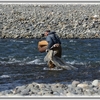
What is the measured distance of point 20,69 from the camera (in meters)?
18.2

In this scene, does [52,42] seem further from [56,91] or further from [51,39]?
[56,91]

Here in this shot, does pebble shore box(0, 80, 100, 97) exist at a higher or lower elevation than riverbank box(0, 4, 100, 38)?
higher

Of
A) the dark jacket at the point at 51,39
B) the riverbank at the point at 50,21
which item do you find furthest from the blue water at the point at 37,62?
the riverbank at the point at 50,21

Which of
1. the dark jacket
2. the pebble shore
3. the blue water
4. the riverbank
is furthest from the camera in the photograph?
the riverbank

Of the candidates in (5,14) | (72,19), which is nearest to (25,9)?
(5,14)

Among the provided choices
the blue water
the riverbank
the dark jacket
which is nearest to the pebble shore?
the blue water

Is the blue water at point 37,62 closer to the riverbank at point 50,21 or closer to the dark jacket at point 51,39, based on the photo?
the dark jacket at point 51,39

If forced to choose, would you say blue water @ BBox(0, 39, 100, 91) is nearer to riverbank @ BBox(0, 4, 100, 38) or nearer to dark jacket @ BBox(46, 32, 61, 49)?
dark jacket @ BBox(46, 32, 61, 49)

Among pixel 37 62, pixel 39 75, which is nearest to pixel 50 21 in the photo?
pixel 37 62

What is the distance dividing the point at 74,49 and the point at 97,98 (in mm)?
14925

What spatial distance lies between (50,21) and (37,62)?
45.6ft

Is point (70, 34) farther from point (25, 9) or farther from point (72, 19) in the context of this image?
point (25, 9)

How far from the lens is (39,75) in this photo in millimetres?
16703

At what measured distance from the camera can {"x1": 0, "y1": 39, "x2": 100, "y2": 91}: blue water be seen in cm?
1606
